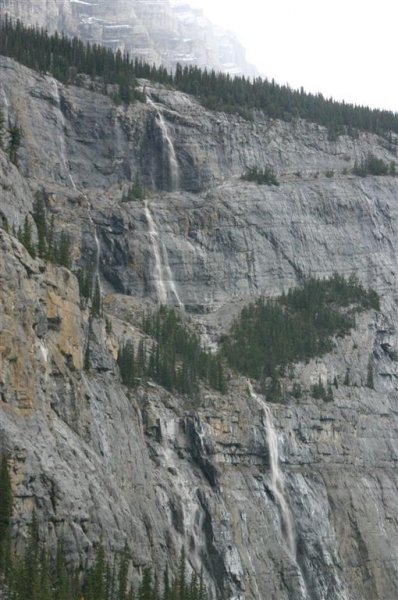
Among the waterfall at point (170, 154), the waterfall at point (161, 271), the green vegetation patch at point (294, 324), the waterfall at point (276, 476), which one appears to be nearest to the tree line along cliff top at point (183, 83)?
the waterfall at point (170, 154)

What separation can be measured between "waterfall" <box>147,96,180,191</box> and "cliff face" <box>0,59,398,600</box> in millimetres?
198

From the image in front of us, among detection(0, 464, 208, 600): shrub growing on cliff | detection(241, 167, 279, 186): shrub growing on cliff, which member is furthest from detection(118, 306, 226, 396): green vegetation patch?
detection(0, 464, 208, 600): shrub growing on cliff

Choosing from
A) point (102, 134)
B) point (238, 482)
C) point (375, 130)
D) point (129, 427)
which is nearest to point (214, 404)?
point (238, 482)

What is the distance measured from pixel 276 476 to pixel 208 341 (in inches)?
620

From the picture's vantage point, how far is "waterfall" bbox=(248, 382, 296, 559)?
13888 centimetres

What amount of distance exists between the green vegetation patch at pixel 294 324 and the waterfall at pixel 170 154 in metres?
16.2

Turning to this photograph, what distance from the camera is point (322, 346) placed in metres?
155

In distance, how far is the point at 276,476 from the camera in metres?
142

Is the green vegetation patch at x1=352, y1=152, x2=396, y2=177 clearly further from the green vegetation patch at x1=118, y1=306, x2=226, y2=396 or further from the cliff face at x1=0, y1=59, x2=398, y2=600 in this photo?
the green vegetation patch at x1=118, y1=306, x2=226, y2=396

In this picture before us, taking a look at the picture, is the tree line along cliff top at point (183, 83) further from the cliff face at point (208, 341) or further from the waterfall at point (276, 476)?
the waterfall at point (276, 476)

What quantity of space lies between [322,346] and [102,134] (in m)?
31.3

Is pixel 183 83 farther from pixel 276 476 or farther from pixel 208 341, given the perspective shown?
pixel 276 476

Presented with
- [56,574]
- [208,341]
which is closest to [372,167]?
[208,341]

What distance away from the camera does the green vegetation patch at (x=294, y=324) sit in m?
150
